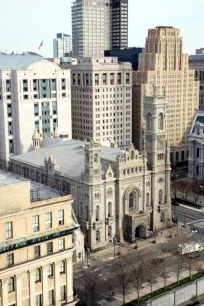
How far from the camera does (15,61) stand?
164m

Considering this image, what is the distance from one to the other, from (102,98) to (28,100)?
41833mm

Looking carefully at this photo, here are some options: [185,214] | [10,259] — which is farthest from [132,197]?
[10,259]

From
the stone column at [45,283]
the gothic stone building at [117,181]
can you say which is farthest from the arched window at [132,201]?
the stone column at [45,283]

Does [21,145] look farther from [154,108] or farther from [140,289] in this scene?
[140,289]

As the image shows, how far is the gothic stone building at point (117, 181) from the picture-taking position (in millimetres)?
111125

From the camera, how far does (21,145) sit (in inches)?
6225

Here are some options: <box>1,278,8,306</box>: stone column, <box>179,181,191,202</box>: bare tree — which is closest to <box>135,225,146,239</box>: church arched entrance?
<box>179,181,191,202</box>: bare tree

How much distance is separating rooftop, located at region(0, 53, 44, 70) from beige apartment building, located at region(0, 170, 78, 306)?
9867 cm

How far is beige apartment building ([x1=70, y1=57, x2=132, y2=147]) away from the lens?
186875mm

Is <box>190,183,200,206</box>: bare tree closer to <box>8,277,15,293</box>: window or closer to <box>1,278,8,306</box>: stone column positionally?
<box>8,277,15,293</box>: window

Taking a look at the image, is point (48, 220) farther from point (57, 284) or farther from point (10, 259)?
point (57, 284)

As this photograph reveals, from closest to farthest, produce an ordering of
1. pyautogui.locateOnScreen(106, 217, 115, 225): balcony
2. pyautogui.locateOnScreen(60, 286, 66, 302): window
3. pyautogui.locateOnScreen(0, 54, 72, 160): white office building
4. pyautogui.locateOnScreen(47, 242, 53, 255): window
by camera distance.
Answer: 1. pyautogui.locateOnScreen(47, 242, 53, 255): window
2. pyautogui.locateOnScreen(60, 286, 66, 302): window
3. pyautogui.locateOnScreen(106, 217, 115, 225): balcony
4. pyautogui.locateOnScreen(0, 54, 72, 160): white office building

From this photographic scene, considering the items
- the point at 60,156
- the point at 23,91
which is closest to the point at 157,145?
the point at 60,156

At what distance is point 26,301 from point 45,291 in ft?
9.96
